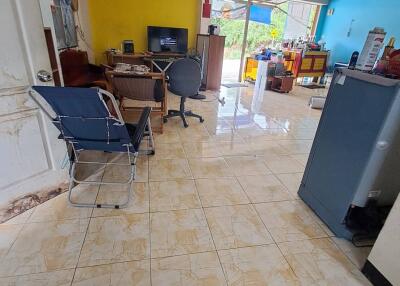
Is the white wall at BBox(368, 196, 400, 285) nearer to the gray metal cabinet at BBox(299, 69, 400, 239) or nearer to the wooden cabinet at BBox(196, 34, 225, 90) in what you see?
the gray metal cabinet at BBox(299, 69, 400, 239)

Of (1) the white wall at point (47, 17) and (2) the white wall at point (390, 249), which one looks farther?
(1) the white wall at point (47, 17)

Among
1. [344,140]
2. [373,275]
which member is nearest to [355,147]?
[344,140]

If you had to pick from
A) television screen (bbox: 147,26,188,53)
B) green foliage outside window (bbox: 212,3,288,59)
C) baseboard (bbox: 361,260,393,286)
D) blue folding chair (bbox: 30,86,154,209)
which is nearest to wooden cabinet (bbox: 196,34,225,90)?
television screen (bbox: 147,26,188,53)

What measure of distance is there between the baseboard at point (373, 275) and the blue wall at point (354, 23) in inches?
192

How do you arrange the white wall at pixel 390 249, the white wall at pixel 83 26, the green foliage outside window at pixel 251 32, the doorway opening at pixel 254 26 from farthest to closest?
the green foliage outside window at pixel 251 32 → the doorway opening at pixel 254 26 → the white wall at pixel 83 26 → the white wall at pixel 390 249

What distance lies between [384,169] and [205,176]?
133 cm

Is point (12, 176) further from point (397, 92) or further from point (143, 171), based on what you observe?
point (397, 92)

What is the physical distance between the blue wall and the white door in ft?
18.5

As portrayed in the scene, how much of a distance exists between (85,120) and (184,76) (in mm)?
1758

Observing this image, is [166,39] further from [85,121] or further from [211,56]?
[85,121]

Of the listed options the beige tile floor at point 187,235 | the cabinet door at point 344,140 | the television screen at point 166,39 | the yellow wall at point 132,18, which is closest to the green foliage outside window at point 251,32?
the yellow wall at point 132,18

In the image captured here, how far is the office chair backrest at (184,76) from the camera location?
10.0ft

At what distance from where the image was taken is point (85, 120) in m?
1.60

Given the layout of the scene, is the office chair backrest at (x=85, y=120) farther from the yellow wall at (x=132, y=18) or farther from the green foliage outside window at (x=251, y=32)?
the green foliage outside window at (x=251, y=32)
